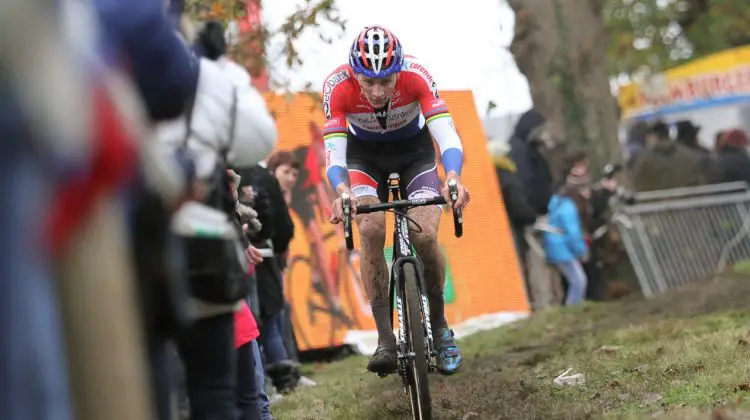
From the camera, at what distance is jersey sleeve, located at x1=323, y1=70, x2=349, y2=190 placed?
24.9 feet

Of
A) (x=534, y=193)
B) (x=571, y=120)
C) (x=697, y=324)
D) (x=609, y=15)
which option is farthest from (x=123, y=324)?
(x=609, y=15)

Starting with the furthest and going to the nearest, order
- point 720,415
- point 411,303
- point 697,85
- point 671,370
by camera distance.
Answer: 1. point 697,85
2. point 671,370
3. point 411,303
4. point 720,415

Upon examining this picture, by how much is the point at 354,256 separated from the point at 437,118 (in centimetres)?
572

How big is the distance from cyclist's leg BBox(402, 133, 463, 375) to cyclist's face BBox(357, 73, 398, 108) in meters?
0.66

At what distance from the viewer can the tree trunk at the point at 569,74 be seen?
55.3 feet

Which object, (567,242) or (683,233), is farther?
(683,233)

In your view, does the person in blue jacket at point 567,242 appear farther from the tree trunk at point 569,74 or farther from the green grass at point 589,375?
the tree trunk at point 569,74

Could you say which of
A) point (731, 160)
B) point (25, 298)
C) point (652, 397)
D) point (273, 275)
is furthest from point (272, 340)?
point (731, 160)

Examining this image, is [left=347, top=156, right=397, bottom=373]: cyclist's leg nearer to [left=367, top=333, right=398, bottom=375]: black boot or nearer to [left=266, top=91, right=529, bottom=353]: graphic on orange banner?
[left=367, top=333, right=398, bottom=375]: black boot

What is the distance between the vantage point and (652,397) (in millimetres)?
6750

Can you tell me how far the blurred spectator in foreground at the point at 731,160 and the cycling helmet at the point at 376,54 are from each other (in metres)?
10.1

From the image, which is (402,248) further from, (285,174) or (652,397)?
(285,174)

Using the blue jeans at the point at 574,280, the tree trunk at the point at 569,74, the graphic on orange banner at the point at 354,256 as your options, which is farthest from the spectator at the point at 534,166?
the tree trunk at the point at 569,74

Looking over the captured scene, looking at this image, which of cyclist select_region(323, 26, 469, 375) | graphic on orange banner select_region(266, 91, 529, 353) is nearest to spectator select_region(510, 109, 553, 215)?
graphic on orange banner select_region(266, 91, 529, 353)
